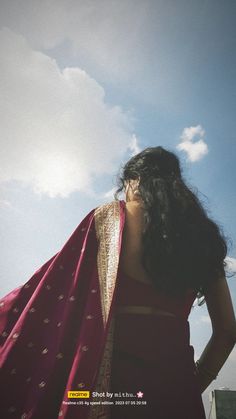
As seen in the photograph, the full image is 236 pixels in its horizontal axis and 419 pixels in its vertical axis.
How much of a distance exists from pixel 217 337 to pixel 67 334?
91 cm

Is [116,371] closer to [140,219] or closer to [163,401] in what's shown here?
[163,401]

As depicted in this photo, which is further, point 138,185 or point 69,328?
point 138,185

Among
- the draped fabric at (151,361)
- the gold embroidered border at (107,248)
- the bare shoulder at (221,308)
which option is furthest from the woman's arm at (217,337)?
the gold embroidered border at (107,248)

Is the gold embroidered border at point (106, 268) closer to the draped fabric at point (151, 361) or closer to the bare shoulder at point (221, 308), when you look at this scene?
the draped fabric at point (151, 361)

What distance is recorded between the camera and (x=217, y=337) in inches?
60.3

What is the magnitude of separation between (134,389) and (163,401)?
151 mm

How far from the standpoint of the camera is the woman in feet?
3.95

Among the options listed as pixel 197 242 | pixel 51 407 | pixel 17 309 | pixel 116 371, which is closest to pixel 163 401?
pixel 116 371

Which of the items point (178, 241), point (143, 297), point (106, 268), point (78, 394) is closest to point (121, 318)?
point (143, 297)

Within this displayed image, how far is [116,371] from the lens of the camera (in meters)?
1.26

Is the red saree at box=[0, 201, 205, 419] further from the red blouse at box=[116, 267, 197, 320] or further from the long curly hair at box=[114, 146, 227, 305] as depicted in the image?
the long curly hair at box=[114, 146, 227, 305]

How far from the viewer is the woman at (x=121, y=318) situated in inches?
47.4

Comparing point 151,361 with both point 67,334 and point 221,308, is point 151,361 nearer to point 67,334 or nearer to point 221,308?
point 67,334

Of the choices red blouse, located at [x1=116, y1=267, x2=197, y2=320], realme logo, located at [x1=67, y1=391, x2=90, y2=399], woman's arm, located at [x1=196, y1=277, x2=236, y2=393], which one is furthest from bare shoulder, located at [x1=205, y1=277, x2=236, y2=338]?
realme logo, located at [x1=67, y1=391, x2=90, y2=399]
